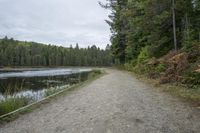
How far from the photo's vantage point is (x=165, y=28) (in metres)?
22.2

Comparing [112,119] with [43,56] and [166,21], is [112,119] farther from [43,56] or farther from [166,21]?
[43,56]

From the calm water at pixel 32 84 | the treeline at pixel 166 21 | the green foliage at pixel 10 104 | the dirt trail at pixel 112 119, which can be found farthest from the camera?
the treeline at pixel 166 21

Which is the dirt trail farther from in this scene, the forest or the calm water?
the forest

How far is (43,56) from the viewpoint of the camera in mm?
110812

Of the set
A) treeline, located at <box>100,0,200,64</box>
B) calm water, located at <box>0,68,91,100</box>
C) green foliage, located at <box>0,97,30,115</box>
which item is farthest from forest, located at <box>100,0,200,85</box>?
green foliage, located at <box>0,97,30,115</box>

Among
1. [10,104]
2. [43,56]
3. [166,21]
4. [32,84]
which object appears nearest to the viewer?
[10,104]

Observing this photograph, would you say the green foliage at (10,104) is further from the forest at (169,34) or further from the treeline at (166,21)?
the treeline at (166,21)

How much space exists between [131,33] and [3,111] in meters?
26.7

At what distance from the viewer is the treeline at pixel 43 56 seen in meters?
94.3

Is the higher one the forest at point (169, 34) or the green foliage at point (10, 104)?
the forest at point (169, 34)

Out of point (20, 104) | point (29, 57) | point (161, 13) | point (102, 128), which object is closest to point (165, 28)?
point (161, 13)

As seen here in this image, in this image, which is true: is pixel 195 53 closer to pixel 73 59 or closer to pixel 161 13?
pixel 161 13

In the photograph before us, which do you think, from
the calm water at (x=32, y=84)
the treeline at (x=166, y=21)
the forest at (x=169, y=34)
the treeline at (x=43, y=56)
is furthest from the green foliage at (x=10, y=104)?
the treeline at (x=43, y=56)

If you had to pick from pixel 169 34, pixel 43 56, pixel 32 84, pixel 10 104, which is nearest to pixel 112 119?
pixel 10 104
